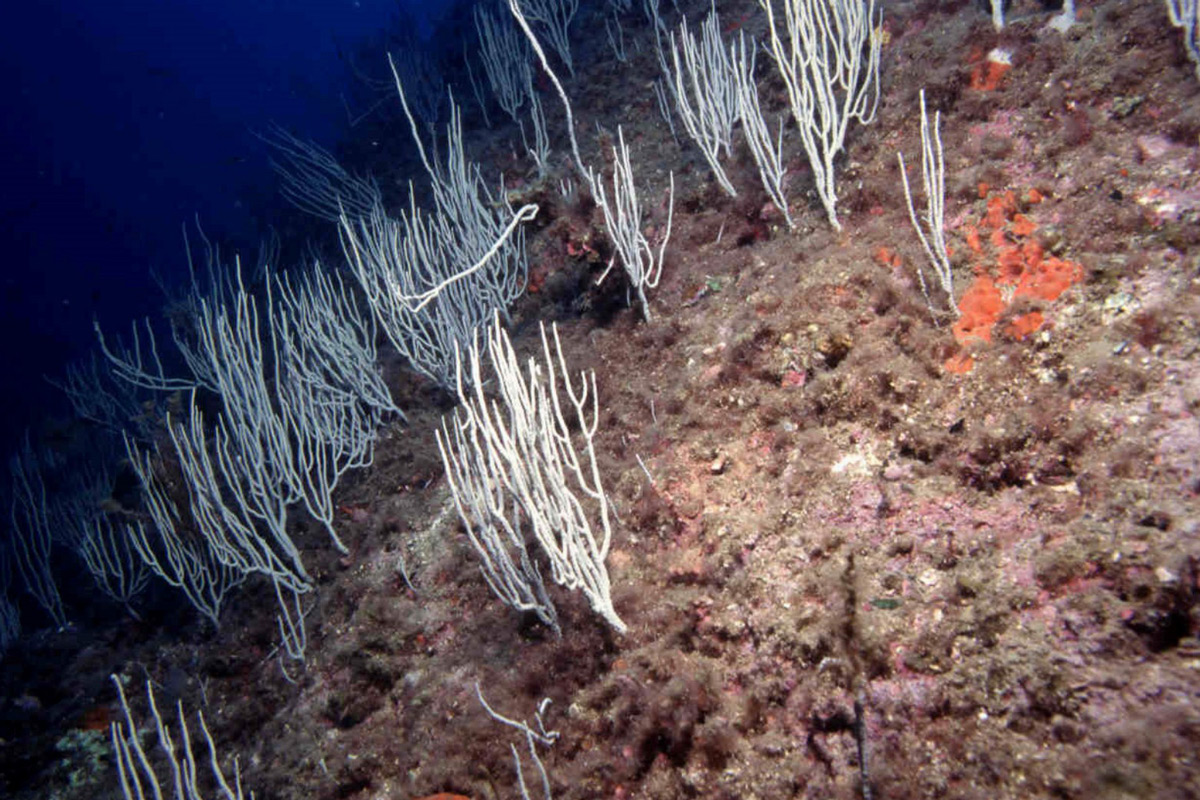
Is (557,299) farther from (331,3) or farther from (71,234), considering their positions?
(331,3)

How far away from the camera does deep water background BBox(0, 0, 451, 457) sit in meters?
24.0

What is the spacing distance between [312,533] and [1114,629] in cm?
499

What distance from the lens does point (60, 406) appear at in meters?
17.1

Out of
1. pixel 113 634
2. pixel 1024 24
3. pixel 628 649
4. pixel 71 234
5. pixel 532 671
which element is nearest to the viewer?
pixel 628 649

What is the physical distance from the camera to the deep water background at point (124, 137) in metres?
24.0

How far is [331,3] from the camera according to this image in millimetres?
85062

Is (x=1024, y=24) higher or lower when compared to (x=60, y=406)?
lower

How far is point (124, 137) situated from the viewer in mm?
59562

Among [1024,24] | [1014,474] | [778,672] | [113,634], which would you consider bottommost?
[778,672]

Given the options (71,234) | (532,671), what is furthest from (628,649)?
(71,234)

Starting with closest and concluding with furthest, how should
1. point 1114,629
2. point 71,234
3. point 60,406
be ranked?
1. point 1114,629
2. point 60,406
3. point 71,234

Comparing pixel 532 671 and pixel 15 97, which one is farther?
pixel 15 97

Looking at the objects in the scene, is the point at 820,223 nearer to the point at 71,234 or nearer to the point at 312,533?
the point at 312,533

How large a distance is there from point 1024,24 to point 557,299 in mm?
3777
